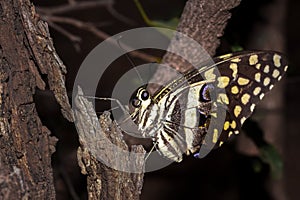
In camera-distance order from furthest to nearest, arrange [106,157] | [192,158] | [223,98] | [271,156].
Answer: [192,158]
[271,156]
[223,98]
[106,157]

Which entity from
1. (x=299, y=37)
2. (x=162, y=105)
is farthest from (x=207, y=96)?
(x=299, y=37)

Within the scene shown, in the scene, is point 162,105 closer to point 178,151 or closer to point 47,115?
point 178,151

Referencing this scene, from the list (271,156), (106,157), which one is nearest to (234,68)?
(106,157)

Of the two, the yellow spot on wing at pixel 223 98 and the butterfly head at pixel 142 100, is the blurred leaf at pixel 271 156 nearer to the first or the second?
the yellow spot on wing at pixel 223 98

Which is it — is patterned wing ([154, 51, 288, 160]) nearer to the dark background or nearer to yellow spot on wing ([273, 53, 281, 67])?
yellow spot on wing ([273, 53, 281, 67])

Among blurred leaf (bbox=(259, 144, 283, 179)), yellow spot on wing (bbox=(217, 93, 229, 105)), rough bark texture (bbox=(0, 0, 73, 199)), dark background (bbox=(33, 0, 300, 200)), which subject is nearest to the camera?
rough bark texture (bbox=(0, 0, 73, 199))

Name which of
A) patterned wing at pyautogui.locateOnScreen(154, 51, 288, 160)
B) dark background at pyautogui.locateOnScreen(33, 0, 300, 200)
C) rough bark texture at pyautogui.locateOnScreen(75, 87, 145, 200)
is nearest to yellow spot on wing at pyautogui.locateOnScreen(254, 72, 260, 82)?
patterned wing at pyautogui.locateOnScreen(154, 51, 288, 160)

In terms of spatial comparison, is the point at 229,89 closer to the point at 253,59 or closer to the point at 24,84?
the point at 253,59
